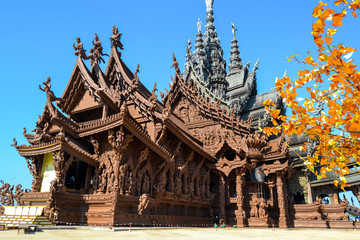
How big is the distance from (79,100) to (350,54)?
13.2 metres

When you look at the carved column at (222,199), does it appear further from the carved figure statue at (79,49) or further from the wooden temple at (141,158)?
the carved figure statue at (79,49)

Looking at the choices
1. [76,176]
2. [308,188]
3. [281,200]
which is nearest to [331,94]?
[76,176]

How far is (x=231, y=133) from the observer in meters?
17.7

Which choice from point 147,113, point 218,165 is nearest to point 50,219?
point 147,113

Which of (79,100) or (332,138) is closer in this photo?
(332,138)

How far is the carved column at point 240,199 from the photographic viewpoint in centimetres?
1530

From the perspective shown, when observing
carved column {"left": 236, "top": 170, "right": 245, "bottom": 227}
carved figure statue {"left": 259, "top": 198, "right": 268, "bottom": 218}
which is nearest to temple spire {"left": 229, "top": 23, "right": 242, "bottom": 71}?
carved column {"left": 236, "top": 170, "right": 245, "bottom": 227}

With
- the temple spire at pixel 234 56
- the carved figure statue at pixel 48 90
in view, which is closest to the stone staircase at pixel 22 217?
the carved figure statue at pixel 48 90

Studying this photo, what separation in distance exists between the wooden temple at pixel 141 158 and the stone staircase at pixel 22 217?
36 cm

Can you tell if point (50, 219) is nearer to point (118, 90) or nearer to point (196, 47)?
point (118, 90)

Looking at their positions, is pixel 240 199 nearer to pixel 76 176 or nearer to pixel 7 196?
pixel 76 176

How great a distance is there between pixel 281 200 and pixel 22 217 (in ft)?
44.1

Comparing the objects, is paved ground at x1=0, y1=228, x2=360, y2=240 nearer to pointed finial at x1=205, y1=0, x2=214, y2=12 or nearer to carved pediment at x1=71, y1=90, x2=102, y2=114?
carved pediment at x1=71, y1=90, x2=102, y2=114

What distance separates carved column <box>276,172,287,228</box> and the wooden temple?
0.06 metres
